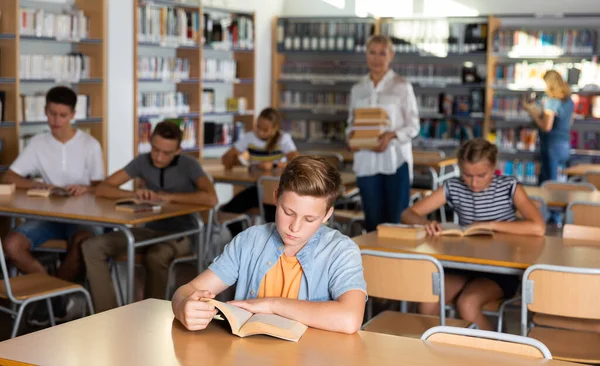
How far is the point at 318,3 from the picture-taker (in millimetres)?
10125

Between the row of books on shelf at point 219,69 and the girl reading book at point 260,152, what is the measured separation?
2.29 meters

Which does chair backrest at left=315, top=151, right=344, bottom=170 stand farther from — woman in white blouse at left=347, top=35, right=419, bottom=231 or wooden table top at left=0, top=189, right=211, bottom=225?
wooden table top at left=0, top=189, right=211, bottom=225

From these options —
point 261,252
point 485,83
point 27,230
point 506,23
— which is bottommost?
point 27,230

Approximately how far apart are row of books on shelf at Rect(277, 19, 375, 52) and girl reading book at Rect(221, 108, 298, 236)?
3268mm

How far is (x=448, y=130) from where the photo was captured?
9.54 m

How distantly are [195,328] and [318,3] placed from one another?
27.1 feet

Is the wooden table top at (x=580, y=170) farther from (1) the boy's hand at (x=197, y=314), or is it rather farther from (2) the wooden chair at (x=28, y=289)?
(1) the boy's hand at (x=197, y=314)

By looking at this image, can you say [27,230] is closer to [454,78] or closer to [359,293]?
[359,293]

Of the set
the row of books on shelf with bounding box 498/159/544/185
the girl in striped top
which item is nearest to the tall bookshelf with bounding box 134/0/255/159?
the row of books on shelf with bounding box 498/159/544/185

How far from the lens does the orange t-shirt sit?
8.23 ft

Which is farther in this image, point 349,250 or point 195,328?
point 349,250

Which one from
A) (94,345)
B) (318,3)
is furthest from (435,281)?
(318,3)

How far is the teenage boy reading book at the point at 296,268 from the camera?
229 cm

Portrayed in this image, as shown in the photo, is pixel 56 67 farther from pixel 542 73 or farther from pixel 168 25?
pixel 542 73
